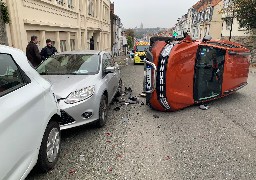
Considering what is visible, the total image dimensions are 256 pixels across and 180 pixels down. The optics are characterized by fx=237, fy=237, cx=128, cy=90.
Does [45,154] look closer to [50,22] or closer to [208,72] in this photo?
[208,72]

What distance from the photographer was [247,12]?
2544 cm

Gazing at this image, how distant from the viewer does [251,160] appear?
399 cm

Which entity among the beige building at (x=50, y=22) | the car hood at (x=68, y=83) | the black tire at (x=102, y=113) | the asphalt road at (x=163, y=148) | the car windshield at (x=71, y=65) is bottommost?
the asphalt road at (x=163, y=148)

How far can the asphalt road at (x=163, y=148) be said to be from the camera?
11.8 feet

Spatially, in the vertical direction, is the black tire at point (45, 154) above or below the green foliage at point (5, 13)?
below

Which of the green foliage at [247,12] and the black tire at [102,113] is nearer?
the black tire at [102,113]

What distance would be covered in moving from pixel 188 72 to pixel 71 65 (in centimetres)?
314

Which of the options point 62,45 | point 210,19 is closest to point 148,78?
point 62,45

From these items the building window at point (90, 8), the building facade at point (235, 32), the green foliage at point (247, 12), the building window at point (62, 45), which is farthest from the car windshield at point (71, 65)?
the building facade at point (235, 32)

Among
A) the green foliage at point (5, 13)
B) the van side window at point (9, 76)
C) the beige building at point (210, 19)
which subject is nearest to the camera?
the van side window at point (9, 76)

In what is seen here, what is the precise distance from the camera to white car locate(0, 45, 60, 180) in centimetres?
241

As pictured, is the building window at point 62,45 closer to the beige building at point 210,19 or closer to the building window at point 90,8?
the building window at point 90,8

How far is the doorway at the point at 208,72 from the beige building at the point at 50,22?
21.6 ft

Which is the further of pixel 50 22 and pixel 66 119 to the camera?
pixel 50 22
